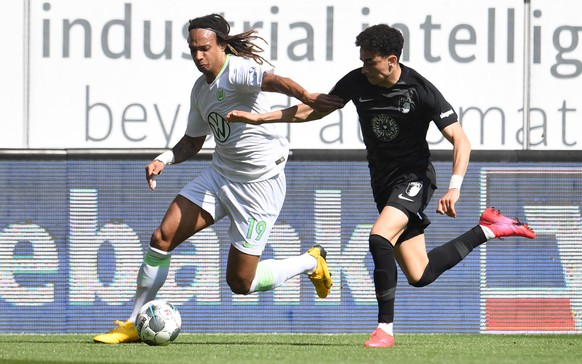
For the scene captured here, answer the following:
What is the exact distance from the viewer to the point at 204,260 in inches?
414

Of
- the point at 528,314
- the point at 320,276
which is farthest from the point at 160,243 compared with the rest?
the point at 528,314

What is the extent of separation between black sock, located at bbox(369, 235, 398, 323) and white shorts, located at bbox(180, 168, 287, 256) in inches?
35.6

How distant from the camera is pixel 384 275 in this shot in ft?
26.6

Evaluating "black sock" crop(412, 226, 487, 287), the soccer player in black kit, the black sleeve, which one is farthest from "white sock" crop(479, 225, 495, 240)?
the black sleeve

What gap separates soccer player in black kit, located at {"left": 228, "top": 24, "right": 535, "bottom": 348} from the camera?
7992mm

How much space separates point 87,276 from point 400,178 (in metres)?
3.17

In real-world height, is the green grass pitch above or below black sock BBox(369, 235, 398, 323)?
below

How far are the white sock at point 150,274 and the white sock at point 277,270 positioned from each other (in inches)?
24.6

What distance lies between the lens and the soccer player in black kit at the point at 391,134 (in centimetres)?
799

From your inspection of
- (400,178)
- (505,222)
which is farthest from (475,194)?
(400,178)

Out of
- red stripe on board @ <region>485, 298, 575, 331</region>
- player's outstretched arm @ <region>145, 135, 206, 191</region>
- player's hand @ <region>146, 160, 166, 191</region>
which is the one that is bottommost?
red stripe on board @ <region>485, 298, 575, 331</region>

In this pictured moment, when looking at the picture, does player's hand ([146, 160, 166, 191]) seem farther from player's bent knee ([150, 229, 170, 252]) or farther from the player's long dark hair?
the player's long dark hair

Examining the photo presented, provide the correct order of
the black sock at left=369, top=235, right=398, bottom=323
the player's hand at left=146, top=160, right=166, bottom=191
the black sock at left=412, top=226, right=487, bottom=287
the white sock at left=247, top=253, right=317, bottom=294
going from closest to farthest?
the black sock at left=369, top=235, right=398, bottom=323 < the player's hand at left=146, top=160, right=166, bottom=191 < the black sock at left=412, top=226, right=487, bottom=287 < the white sock at left=247, top=253, right=317, bottom=294

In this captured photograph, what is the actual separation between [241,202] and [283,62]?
5.45 metres
